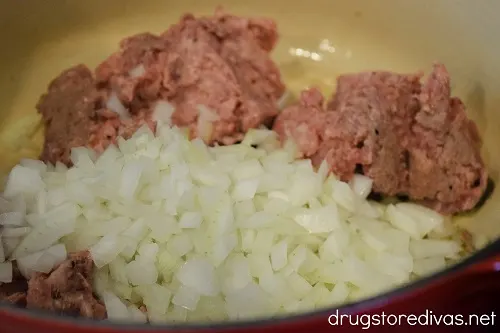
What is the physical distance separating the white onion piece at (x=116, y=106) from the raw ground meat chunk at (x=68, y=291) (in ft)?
2.06

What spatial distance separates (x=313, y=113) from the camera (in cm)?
197

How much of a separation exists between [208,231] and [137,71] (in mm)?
703

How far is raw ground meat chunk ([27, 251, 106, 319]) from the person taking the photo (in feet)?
4.67

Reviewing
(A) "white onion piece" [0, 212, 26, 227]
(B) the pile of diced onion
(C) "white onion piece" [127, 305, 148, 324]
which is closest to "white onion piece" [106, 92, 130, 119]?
(B) the pile of diced onion

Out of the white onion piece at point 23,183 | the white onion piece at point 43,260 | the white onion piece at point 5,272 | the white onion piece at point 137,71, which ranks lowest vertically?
the white onion piece at point 5,272

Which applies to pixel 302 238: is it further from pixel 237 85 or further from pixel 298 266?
pixel 237 85

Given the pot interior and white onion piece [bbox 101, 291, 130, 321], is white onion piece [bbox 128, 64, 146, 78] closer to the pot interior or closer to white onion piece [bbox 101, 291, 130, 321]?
the pot interior

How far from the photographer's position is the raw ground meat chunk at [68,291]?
1.42 metres

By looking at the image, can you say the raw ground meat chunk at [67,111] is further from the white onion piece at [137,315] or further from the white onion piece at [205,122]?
the white onion piece at [137,315]

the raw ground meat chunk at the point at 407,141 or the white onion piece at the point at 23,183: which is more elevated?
the raw ground meat chunk at the point at 407,141

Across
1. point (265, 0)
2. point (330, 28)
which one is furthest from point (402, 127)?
point (265, 0)

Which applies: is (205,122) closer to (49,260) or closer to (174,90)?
(174,90)

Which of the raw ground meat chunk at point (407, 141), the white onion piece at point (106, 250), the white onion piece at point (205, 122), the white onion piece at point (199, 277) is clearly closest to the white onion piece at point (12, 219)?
the white onion piece at point (106, 250)

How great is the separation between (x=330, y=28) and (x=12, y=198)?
1440 millimetres
